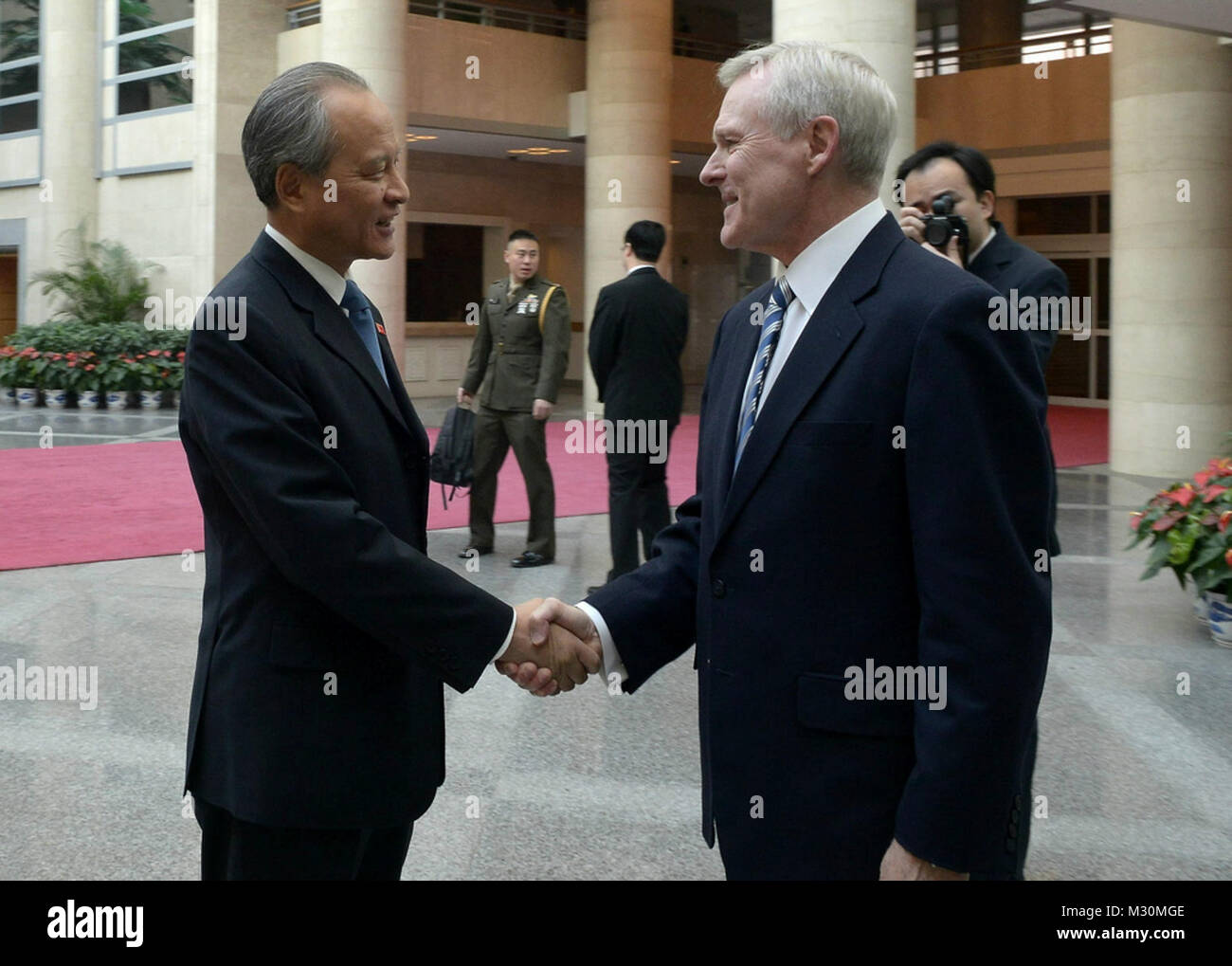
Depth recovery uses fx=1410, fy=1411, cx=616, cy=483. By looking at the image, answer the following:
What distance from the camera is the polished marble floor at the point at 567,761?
14.1ft

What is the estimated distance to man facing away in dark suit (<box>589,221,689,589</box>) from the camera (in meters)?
8.38

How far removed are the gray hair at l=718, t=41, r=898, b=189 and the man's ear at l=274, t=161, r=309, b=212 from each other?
0.85 meters

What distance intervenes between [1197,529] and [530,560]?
13.4 feet

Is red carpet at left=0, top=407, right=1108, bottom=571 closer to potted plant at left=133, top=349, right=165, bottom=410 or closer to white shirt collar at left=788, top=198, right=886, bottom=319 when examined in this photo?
potted plant at left=133, top=349, right=165, bottom=410

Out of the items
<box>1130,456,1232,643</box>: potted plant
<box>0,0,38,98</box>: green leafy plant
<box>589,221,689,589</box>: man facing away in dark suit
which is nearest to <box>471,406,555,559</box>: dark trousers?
<box>589,221,689,589</box>: man facing away in dark suit

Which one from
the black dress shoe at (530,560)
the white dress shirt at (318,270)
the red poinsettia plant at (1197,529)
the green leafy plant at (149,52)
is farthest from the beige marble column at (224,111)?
the white dress shirt at (318,270)

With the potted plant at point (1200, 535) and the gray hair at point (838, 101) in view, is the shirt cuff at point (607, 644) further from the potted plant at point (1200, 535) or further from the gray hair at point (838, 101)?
the potted plant at point (1200, 535)

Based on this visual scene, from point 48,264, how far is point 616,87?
11.8m

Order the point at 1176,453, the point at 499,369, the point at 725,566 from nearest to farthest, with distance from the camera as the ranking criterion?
1. the point at 725,566
2. the point at 499,369
3. the point at 1176,453

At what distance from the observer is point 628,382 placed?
8578 mm

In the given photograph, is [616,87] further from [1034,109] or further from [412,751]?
[412,751]

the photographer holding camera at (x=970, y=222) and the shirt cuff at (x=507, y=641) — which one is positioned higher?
the photographer holding camera at (x=970, y=222)

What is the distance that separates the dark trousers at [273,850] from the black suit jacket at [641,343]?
6006mm

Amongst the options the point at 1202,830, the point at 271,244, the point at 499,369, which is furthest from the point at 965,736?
the point at 499,369
